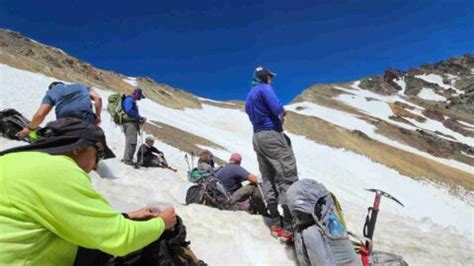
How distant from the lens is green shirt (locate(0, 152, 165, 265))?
291cm

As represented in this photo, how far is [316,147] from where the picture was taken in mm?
38438

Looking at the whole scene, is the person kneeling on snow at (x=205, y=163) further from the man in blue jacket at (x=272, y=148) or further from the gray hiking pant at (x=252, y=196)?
the man in blue jacket at (x=272, y=148)

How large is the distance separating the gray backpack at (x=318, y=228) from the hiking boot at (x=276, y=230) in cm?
106

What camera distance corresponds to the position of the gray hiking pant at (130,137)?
524 inches

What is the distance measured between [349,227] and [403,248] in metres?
1.64

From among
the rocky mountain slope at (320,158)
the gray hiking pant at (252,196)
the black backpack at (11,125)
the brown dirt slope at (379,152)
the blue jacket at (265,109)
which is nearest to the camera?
the blue jacket at (265,109)

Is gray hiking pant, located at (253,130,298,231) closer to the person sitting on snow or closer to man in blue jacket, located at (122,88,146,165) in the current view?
man in blue jacket, located at (122,88,146,165)

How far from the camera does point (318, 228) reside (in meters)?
6.49

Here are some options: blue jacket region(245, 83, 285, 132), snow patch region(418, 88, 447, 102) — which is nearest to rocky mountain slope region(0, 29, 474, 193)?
snow patch region(418, 88, 447, 102)

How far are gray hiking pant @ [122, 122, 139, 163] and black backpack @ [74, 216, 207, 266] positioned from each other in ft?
27.0

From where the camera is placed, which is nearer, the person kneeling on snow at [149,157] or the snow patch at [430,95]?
the person kneeling on snow at [149,157]

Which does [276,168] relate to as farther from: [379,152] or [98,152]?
[379,152]

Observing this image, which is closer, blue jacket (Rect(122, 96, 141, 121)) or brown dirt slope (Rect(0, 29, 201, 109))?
blue jacket (Rect(122, 96, 141, 121))

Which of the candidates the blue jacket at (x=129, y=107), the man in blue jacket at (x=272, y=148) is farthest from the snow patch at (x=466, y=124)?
the man in blue jacket at (x=272, y=148)
